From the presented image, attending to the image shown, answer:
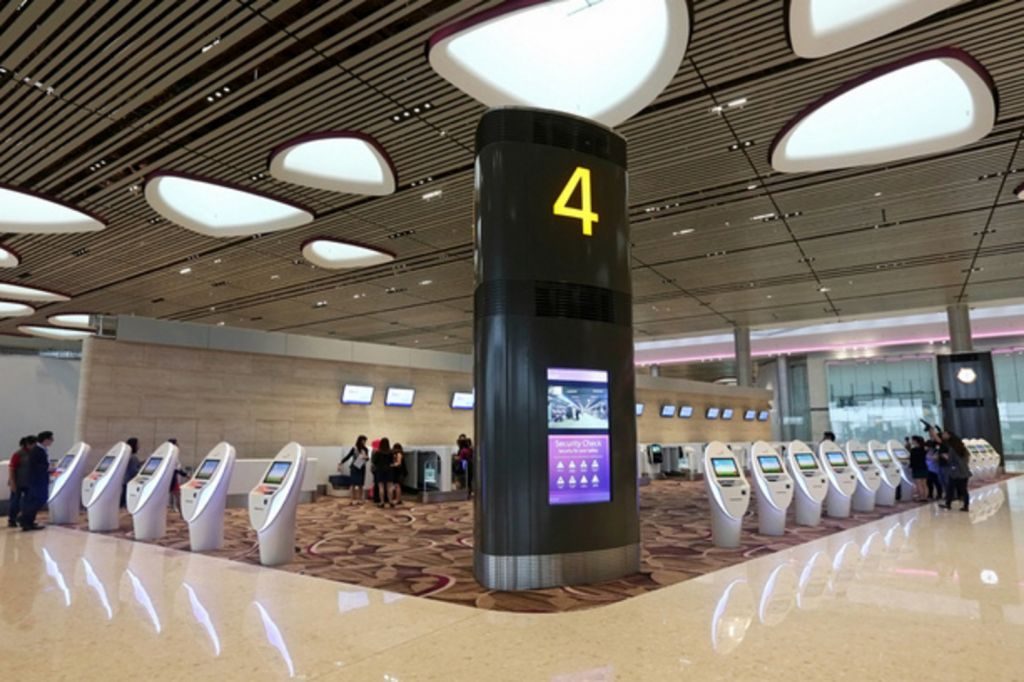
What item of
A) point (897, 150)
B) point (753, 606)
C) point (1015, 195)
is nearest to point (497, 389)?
point (753, 606)

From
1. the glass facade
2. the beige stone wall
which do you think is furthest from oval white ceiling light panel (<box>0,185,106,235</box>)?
the glass facade

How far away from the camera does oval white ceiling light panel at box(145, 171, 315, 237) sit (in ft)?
37.2

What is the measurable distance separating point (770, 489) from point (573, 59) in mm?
5899

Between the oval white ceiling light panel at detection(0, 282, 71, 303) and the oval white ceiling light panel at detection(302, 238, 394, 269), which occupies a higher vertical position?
the oval white ceiling light panel at detection(302, 238, 394, 269)

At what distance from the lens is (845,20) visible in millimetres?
6082

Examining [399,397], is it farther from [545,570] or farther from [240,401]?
[545,570]

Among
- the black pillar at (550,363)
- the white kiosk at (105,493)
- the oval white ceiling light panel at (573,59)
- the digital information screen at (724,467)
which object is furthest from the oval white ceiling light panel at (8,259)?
the digital information screen at (724,467)

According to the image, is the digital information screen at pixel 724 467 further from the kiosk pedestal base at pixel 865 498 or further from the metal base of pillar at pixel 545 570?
the kiosk pedestal base at pixel 865 498

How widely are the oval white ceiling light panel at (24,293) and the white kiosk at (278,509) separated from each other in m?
12.7

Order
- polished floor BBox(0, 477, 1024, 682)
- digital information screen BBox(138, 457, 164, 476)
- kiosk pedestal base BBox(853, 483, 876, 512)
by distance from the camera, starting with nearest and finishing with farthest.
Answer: polished floor BBox(0, 477, 1024, 682) → digital information screen BBox(138, 457, 164, 476) → kiosk pedestal base BBox(853, 483, 876, 512)

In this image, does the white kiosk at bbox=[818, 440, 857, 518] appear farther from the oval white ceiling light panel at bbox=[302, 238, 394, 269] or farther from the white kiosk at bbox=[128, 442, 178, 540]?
the oval white ceiling light panel at bbox=[302, 238, 394, 269]

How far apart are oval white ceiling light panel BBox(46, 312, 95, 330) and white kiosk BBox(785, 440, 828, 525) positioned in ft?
62.4

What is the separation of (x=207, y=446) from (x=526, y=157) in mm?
9632

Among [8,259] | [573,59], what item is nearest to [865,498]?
[573,59]
